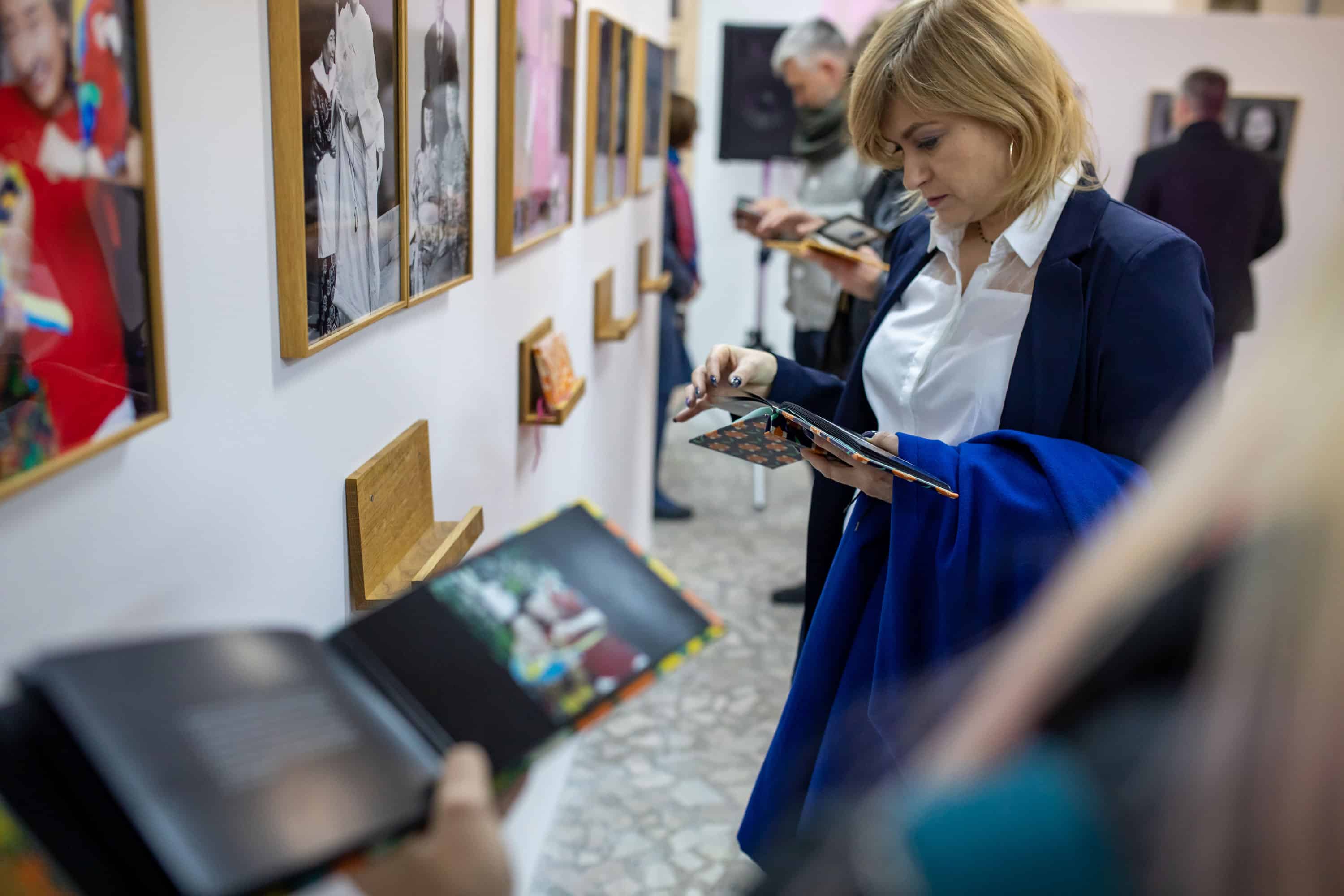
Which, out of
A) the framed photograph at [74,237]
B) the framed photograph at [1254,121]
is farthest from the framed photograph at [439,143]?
the framed photograph at [1254,121]

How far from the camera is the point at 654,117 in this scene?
3670mm

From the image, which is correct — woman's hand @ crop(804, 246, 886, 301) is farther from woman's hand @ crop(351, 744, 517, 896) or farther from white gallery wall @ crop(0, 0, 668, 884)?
woman's hand @ crop(351, 744, 517, 896)

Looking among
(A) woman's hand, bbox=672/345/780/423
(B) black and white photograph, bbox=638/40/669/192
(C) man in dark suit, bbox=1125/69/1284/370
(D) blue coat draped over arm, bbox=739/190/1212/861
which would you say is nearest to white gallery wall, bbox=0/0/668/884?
(A) woman's hand, bbox=672/345/780/423

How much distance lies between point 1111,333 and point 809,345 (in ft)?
8.59

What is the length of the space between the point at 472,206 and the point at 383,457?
50 centimetres

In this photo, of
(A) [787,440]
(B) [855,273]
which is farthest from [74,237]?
(B) [855,273]

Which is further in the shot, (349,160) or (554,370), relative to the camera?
(554,370)

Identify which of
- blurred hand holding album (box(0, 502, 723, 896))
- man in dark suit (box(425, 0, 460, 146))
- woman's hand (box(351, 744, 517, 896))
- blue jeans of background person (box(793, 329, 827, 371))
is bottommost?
blue jeans of background person (box(793, 329, 827, 371))

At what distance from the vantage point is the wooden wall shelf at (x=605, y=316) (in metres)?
2.85

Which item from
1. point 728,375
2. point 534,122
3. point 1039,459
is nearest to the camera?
point 1039,459

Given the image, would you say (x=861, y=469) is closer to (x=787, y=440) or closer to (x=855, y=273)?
(x=787, y=440)

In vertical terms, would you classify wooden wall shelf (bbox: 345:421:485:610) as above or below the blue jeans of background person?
above

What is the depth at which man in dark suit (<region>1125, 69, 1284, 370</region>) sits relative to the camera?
4395mm

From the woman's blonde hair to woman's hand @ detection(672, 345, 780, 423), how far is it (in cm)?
44
